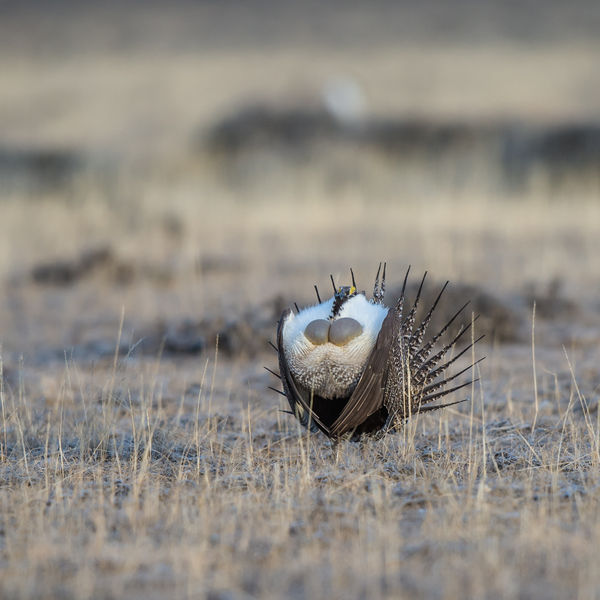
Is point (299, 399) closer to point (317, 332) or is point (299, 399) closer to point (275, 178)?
point (317, 332)

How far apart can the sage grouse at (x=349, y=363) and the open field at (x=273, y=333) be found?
194 mm

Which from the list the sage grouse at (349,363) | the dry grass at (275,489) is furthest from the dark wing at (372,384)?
the dry grass at (275,489)

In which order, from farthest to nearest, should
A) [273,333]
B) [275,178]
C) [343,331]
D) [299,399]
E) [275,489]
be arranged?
[275,178]
[273,333]
[299,399]
[343,331]
[275,489]

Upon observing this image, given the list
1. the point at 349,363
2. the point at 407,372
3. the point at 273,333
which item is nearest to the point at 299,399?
the point at 349,363

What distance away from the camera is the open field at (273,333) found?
294cm

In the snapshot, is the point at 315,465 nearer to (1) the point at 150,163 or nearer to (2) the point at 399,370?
(2) the point at 399,370

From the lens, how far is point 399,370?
3.87 meters

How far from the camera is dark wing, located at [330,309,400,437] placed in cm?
369

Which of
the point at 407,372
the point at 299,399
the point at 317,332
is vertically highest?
the point at 317,332

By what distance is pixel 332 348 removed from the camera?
3.75 metres

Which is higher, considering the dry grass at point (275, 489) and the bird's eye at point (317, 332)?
the bird's eye at point (317, 332)

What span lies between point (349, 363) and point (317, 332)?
0.18m

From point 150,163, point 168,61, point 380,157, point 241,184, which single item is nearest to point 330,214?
point 241,184

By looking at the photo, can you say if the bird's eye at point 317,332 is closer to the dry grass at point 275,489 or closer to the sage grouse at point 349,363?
the sage grouse at point 349,363
